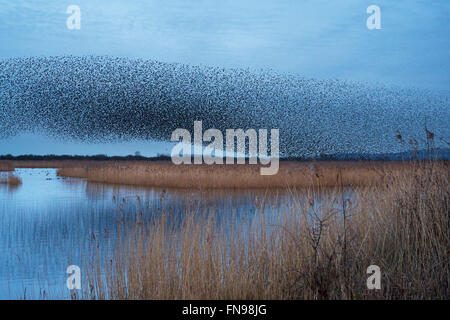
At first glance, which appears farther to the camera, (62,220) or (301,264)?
A: (62,220)

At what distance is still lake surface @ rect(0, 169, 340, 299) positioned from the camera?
5066 mm

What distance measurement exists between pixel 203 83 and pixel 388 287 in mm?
18969

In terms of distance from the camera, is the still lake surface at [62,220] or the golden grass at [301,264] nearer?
the golden grass at [301,264]

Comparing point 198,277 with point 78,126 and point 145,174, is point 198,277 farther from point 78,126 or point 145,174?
point 78,126

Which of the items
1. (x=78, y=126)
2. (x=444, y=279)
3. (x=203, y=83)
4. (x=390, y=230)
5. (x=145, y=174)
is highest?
(x=203, y=83)

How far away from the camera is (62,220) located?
9469 millimetres

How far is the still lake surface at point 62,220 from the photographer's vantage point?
507cm

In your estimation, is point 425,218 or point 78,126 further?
point 78,126

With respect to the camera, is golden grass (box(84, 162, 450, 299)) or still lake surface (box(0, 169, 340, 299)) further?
A: still lake surface (box(0, 169, 340, 299))

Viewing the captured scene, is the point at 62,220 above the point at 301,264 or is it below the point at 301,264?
above

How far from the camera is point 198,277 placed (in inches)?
158
